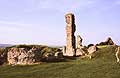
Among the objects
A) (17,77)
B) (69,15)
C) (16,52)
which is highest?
(69,15)

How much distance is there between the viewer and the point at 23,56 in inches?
2233

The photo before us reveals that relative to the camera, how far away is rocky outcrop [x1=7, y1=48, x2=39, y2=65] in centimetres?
5622

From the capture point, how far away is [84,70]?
1677 inches

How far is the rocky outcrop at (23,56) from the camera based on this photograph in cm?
5622

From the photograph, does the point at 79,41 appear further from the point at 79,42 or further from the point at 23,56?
the point at 23,56

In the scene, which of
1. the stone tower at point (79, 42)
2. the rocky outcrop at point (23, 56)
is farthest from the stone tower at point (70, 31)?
the rocky outcrop at point (23, 56)

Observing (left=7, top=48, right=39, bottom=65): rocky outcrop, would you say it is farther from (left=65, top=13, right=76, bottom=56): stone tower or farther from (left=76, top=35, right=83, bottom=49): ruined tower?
(left=76, top=35, right=83, bottom=49): ruined tower

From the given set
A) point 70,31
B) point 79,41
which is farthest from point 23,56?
point 79,41

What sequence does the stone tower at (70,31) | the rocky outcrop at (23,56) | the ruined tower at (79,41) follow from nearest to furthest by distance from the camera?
the rocky outcrop at (23,56) → the stone tower at (70,31) → the ruined tower at (79,41)

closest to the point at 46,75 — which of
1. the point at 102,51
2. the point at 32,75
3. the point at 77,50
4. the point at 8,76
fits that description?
the point at 32,75

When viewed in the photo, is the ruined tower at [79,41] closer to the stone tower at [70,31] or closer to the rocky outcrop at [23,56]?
the stone tower at [70,31]

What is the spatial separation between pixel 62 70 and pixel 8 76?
8.53m

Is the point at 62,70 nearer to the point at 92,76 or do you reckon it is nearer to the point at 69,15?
the point at 92,76

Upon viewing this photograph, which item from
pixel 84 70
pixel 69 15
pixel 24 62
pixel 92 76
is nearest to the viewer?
pixel 92 76
